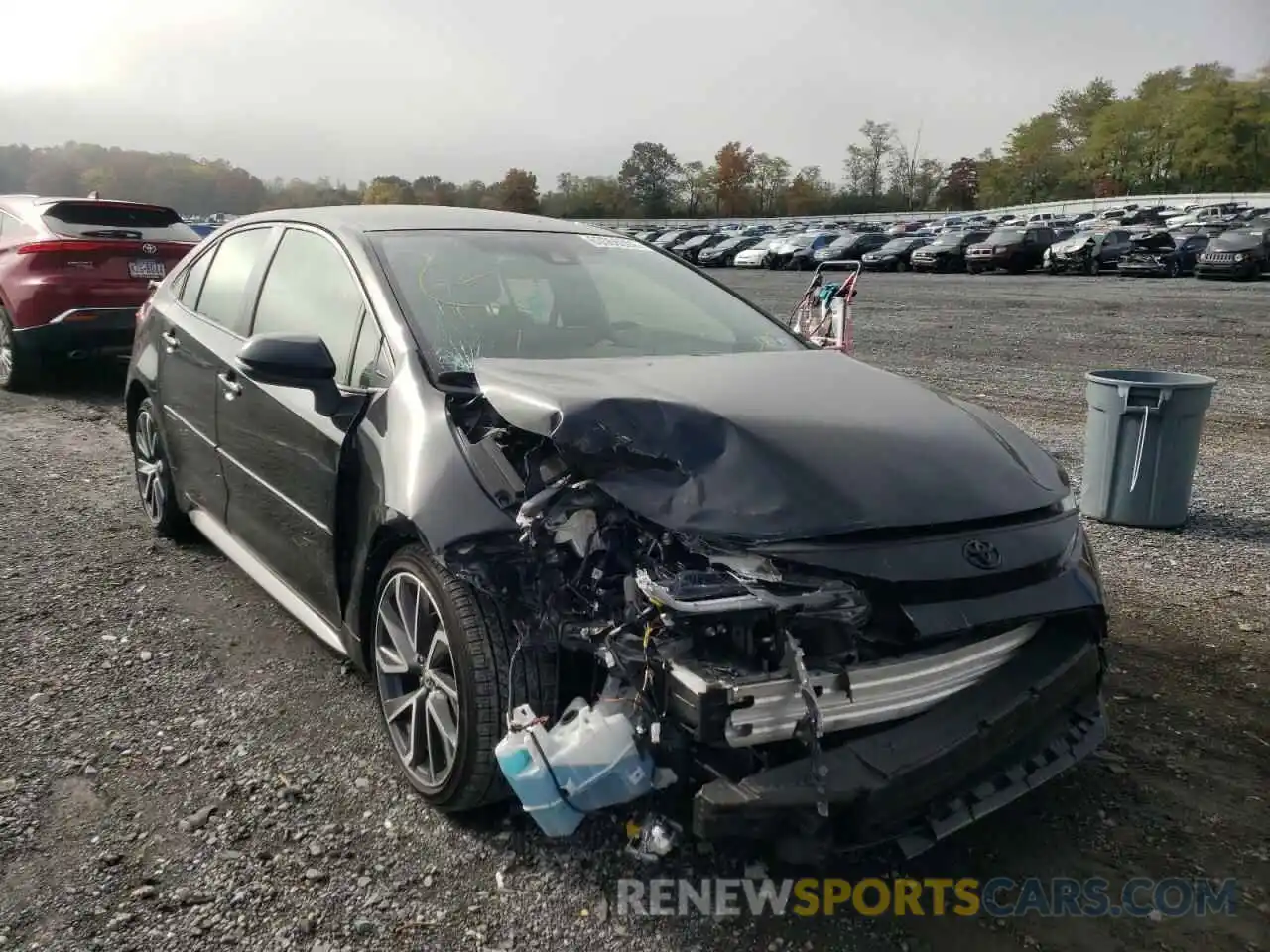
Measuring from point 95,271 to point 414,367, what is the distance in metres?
6.86

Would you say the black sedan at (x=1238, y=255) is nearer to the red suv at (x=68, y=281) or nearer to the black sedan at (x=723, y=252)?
the black sedan at (x=723, y=252)

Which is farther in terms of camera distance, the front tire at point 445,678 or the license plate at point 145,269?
the license plate at point 145,269

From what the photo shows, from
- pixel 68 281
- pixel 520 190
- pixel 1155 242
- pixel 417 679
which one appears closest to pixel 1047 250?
pixel 1155 242

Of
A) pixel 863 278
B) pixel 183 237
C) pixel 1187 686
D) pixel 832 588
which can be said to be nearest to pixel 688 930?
pixel 832 588

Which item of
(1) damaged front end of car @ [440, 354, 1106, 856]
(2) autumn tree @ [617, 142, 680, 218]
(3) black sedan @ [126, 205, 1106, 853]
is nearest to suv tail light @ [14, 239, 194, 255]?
(3) black sedan @ [126, 205, 1106, 853]

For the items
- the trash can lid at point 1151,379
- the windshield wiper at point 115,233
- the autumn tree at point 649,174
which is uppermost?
the autumn tree at point 649,174

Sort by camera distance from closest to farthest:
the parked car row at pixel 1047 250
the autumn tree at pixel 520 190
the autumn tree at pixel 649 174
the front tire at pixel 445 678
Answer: the front tire at pixel 445 678 → the parked car row at pixel 1047 250 → the autumn tree at pixel 520 190 → the autumn tree at pixel 649 174

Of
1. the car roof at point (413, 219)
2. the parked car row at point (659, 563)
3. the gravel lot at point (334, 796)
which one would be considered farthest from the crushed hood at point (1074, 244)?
the parked car row at point (659, 563)

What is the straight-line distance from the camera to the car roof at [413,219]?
373 centimetres

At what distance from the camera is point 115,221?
29.3ft

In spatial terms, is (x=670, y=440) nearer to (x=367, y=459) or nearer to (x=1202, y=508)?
(x=367, y=459)

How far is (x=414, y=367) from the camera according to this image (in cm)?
296

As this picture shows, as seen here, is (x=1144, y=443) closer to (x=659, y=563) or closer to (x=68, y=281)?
(x=659, y=563)

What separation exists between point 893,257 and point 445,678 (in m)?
38.1
